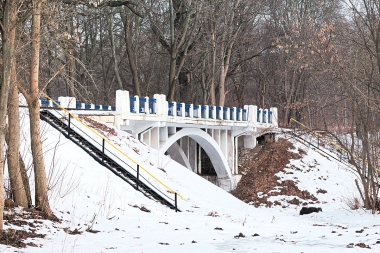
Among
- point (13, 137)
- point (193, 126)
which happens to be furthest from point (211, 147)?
point (13, 137)

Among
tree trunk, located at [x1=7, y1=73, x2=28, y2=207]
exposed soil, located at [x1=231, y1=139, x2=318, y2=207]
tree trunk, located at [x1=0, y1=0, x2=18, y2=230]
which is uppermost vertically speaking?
tree trunk, located at [x1=0, y1=0, x2=18, y2=230]

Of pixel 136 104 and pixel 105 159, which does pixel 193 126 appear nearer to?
pixel 136 104

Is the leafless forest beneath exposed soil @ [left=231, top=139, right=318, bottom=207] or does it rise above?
above

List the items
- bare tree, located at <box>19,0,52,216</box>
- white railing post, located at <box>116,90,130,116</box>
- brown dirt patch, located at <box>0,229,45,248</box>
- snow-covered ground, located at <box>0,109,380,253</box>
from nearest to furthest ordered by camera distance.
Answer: brown dirt patch, located at <box>0,229,45,248</box> → snow-covered ground, located at <box>0,109,380,253</box> → bare tree, located at <box>19,0,52,216</box> → white railing post, located at <box>116,90,130,116</box>

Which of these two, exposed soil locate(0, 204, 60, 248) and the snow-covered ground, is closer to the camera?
exposed soil locate(0, 204, 60, 248)

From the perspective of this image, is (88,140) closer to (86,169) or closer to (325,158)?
(86,169)

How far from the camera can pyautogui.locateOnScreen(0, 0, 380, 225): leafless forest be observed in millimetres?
10922

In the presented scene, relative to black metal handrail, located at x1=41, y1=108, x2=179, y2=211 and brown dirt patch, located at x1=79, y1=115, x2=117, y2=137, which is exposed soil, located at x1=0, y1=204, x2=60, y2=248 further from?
brown dirt patch, located at x1=79, y1=115, x2=117, y2=137

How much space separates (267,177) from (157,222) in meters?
21.8

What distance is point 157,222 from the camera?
1259cm

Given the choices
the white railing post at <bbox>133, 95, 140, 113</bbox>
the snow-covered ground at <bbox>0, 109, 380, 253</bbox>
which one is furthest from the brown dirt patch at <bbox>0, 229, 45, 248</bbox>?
the white railing post at <bbox>133, 95, 140, 113</bbox>

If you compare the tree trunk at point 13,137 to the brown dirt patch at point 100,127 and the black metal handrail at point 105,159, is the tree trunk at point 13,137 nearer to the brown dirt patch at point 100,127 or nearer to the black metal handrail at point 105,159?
the black metal handrail at point 105,159

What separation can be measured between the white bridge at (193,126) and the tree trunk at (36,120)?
35.6 ft

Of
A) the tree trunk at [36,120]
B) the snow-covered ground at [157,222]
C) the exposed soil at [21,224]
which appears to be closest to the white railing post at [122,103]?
the snow-covered ground at [157,222]
